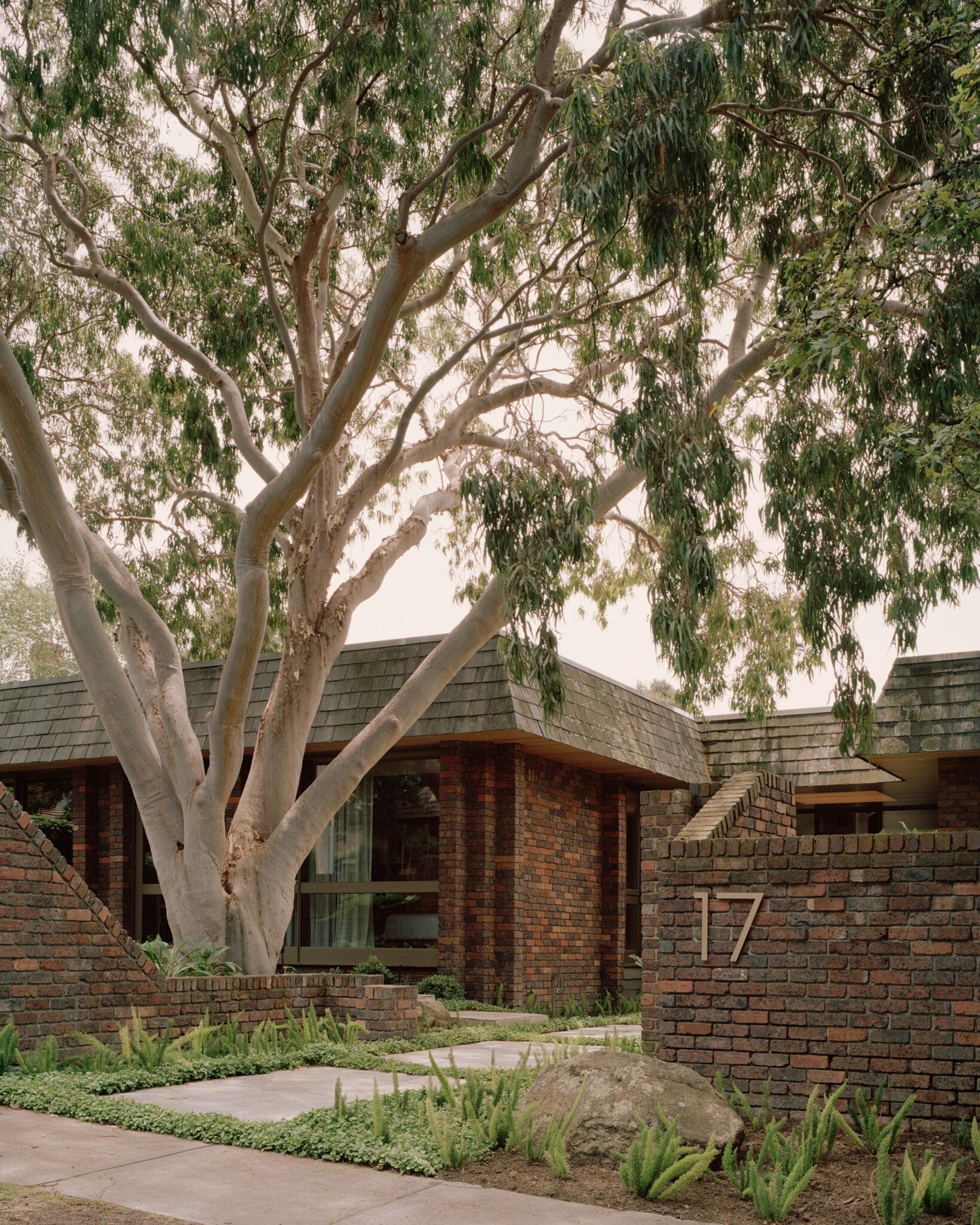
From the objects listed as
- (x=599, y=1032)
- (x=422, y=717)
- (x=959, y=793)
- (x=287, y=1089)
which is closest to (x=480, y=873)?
(x=422, y=717)

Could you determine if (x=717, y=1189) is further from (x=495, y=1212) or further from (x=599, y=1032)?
(x=599, y=1032)

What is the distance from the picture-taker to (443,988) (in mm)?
13523

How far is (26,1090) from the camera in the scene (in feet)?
23.2

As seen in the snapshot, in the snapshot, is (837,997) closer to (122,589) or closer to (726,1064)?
(726,1064)

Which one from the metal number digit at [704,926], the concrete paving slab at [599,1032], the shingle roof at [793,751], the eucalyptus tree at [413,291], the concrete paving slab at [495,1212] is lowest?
the concrete paving slab at [599,1032]

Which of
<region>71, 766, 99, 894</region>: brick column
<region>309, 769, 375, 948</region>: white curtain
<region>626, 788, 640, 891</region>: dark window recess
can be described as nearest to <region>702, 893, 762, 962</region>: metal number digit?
<region>309, 769, 375, 948</region>: white curtain

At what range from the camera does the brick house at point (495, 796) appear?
538 inches

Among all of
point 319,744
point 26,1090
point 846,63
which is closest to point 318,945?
point 319,744

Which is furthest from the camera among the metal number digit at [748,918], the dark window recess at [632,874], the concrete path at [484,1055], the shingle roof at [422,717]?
the dark window recess at [632,874]

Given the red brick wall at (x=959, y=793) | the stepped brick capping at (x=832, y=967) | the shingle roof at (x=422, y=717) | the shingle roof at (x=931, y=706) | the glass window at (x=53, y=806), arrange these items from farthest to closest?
the glass window at (x=53, y=806) → the shingle roof at (x=422, y=717) → the red brick wall at (x=959, y=793) → the shingle roof at (x=931, y=706) → the stepped brick capping at (x=832, y=967)

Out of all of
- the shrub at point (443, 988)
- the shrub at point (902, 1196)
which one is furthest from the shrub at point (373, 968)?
the shrub at point (902, 1196)

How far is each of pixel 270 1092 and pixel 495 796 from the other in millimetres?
7176

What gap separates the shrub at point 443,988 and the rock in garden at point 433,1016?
5.91ft

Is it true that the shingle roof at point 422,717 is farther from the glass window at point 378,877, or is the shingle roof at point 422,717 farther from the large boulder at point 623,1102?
the large boulder at point 623,1102
